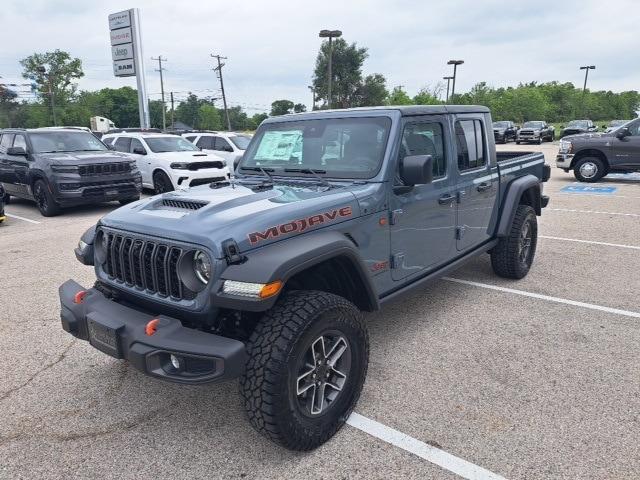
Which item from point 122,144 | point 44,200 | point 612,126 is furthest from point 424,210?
point 612,126

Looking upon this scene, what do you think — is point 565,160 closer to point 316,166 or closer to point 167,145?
point 167,145

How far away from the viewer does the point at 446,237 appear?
400 cm

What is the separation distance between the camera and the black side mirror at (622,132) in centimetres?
1302

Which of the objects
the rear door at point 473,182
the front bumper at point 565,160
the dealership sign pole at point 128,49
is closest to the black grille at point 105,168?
the rear door at point 473,182

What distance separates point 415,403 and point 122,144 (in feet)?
41.3

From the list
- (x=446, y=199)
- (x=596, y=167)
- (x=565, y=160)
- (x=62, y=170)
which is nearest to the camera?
(x=446, y=199)

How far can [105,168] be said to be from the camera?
9898mm

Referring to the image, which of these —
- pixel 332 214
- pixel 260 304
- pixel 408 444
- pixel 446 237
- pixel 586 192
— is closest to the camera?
pixel 260 304

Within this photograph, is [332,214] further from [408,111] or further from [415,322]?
[415,322]

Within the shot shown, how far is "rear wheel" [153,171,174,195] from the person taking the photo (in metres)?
12.0

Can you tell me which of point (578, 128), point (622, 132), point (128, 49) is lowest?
point (622, 132)

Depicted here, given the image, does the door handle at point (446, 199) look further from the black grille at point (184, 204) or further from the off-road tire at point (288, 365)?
the black grille at point (184, 204)

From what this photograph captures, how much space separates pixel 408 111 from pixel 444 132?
0.55 m

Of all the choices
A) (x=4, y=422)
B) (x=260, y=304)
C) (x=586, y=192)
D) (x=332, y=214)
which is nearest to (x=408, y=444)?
(x=260, y=304)
